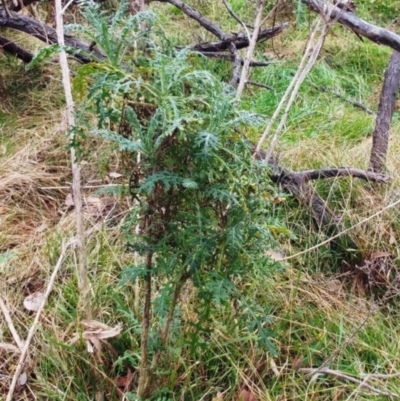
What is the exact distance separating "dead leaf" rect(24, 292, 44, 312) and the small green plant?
0.65 meters

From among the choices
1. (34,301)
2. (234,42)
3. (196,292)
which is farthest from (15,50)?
(196,292)

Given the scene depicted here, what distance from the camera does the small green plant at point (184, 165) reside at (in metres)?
1.09

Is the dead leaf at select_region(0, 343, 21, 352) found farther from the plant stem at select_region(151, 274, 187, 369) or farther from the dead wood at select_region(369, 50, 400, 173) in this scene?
the dead wood at select_region(369, 50, 400, 173)

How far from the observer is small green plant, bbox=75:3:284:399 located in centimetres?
109

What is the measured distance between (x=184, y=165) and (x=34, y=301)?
0.95 meters

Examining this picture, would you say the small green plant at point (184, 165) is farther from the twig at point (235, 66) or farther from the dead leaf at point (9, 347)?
the twig at point (235, 66)

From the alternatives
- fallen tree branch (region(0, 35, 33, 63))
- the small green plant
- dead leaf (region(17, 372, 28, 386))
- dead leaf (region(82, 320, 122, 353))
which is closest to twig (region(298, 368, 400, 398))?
the small green plant

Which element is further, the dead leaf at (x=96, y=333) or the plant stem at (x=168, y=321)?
the dead leaf at (x=96, y=333)

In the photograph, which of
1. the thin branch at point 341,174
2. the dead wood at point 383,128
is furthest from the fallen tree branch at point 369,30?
the dead wood at point 383,128

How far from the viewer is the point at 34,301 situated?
6.09 ft

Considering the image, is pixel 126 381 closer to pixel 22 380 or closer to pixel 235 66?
pixel 22 380

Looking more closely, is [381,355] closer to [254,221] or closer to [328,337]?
[328,337]

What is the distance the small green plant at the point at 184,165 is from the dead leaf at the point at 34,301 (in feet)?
2.14

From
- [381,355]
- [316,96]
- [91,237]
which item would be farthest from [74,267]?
[316,96]
